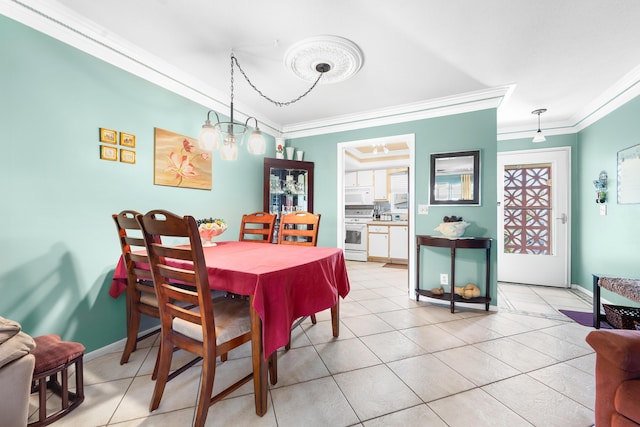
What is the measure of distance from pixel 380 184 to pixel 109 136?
5.08 meters

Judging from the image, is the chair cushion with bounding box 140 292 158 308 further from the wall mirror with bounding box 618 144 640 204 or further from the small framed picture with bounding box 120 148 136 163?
the wall mirror with bounding box 618 144 640 204

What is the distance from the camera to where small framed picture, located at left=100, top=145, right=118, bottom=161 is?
6.46 feet

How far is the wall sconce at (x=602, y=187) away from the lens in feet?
9.97

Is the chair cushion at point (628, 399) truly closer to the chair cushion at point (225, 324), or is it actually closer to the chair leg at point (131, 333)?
the chair cushion at point (225, 324)

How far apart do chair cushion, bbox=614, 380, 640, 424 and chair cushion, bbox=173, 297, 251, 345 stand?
65.1 inches

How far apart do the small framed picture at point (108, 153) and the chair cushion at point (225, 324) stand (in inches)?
58.1

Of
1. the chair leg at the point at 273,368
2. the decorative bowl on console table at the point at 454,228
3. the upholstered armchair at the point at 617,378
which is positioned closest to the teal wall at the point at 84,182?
the decorative bowl on console table at the point at 454,228

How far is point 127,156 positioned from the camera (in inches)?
83.7

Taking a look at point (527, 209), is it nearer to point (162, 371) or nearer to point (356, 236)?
point (356, 236)

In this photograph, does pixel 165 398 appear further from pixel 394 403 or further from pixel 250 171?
pixel 250 171

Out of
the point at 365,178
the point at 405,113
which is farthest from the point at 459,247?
the point at 365,178

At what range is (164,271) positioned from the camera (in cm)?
129

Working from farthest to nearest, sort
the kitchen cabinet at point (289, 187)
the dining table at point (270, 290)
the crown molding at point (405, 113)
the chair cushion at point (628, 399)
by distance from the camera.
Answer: the kitchen cabinet at point (289, 187) < the crown molding at point (405, 113) < the dining table at point (270, 290) < the chair cushion at point (628, 399)

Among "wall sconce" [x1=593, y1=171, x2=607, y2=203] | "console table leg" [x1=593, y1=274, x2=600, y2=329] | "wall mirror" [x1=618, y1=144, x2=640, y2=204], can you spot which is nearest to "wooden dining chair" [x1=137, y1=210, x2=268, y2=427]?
"console table leg" [x1=593, y1=274, x2=600, y2=329]
